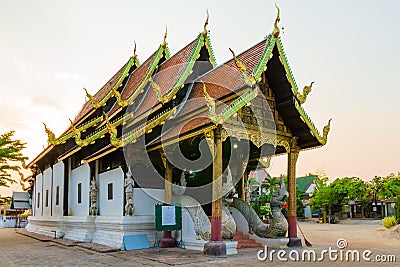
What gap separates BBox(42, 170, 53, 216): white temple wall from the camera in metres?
17.5

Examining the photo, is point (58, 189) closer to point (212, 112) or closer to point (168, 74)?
point (168, 74)

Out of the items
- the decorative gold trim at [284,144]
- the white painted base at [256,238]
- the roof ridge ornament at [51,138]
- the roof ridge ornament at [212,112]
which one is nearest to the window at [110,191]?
the white painted base at [256,238]

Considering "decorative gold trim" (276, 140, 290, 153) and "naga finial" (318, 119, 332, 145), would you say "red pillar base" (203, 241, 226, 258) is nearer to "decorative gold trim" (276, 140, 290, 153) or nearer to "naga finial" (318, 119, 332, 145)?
"decorative gold trim" (276, 140, 290, 153)

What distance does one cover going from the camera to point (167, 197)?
36.1 feet

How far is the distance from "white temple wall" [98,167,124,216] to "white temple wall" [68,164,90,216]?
983 mm

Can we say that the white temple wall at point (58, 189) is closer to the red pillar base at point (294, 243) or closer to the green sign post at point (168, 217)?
the green sign post at point (168, 217)

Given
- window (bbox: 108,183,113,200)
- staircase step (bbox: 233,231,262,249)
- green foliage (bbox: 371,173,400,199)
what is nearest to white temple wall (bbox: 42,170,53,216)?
window (bbox: 108,183,113,200)

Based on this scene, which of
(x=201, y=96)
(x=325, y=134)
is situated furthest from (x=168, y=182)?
(x=325, y=134)

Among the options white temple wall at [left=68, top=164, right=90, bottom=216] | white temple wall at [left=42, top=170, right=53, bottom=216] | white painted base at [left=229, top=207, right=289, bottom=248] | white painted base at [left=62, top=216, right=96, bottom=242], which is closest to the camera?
white painted base at [left=229, top=207, right=289, bottom=248]

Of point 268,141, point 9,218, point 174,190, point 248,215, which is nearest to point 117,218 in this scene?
point 174,190

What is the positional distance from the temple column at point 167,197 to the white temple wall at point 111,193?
1.20 metres

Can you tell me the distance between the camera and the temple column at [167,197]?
10.6m

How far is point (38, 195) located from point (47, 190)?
2553 mm

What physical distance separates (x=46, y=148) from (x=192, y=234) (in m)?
9.16
